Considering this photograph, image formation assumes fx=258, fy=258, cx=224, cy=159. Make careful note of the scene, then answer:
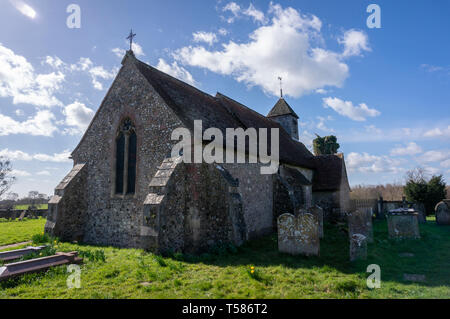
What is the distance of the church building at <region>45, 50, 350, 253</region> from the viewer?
895 centimetres

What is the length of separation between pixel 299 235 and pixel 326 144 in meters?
25.1

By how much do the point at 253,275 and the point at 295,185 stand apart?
9908mm

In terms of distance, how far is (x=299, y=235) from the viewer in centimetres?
833

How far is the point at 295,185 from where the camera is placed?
15.2 m

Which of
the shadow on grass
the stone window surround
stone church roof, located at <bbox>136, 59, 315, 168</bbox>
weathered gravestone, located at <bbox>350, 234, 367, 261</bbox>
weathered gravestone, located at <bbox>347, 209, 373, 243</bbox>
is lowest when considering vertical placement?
the shadow on grass

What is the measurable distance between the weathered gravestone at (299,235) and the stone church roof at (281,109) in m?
17.9

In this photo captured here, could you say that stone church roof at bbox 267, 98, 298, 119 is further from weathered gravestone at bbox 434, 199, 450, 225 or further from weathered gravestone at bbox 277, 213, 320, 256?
weathered gravestone at bbox 277, 213, 320, 256

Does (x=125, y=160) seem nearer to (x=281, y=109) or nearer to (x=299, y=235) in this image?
(x=299, y=235)

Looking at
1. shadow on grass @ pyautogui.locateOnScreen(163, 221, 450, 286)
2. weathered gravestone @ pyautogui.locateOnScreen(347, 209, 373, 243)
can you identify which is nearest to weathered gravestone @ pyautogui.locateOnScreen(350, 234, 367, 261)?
shadow on grass @ pyautogui.locateOnScreen(163, 221, 450, 286)

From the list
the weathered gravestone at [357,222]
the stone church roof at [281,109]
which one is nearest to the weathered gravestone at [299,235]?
the weathered gravestone at [357,222]

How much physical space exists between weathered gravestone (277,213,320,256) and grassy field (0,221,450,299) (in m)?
0.31
